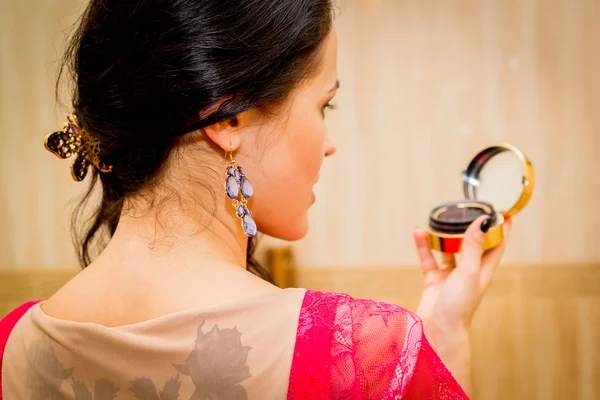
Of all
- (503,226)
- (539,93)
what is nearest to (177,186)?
(503,226)

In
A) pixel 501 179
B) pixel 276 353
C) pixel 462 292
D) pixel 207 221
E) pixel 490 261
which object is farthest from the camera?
pixel 501 179

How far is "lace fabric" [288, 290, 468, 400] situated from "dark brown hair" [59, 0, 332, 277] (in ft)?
0.87

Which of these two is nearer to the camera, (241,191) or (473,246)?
(241,191)

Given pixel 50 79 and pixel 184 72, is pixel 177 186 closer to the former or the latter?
pixel 184 72

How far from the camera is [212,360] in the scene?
663 millimetres

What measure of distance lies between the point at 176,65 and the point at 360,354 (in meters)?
0.40

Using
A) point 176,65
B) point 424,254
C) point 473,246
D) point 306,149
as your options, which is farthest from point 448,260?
point 176,65

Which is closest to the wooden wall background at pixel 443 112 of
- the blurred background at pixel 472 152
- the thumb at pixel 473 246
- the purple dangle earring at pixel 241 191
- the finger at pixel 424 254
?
the blurred background at pixel 472 152

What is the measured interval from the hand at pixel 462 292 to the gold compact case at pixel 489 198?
0.14ft

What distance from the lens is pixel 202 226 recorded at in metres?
0.76

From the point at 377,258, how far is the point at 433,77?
0.59m

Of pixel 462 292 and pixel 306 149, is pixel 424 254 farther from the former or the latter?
pixel 306 149

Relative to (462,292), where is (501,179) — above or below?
above

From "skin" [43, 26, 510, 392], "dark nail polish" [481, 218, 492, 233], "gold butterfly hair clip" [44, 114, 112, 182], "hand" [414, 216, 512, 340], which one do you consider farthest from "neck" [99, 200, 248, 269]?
"dark nail polish" [481, 218, 492, 233]
